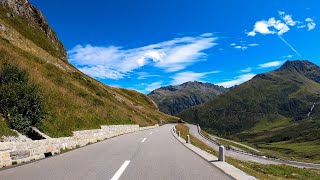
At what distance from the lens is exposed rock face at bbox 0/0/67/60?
3438 inches

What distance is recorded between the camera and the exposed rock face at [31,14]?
8731 cm

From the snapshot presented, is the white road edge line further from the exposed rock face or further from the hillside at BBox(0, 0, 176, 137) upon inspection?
the exposed rock face

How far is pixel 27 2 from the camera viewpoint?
328 ft

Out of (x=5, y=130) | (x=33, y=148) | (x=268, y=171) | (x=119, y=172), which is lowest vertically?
(x=268, y=171)

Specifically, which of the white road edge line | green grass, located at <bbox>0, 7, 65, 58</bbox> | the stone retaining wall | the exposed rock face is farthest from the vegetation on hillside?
the exposed rock face

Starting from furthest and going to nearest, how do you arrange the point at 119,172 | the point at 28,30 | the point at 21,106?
the point at 28,30 < the point at 21,106 < the point at 119,172

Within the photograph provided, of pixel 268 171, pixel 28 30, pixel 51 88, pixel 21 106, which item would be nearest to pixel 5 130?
pixel 21 106

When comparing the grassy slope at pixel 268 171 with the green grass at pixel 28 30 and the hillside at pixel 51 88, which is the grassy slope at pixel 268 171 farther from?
the green grass at pixel 28 30

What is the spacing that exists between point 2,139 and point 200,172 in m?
13.0

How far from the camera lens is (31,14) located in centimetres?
10025

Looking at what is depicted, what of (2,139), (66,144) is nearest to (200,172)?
(66,144)

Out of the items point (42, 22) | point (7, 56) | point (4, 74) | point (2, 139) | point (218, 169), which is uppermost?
point (42, 22)

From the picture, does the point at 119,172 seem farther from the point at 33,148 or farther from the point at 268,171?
the point at 268,171

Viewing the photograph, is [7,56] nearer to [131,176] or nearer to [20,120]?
[20,120]
